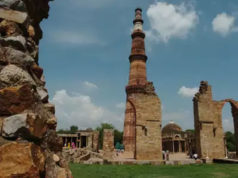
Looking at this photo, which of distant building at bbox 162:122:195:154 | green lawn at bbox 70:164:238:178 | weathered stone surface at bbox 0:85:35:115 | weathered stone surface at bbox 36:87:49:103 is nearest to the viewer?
weathered stone surface at bbox 0:85:35:115

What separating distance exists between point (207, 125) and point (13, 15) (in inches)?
586

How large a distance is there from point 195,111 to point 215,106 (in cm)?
167

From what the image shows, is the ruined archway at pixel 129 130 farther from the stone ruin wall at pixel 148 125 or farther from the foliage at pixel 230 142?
the foliage at pixel 230 142

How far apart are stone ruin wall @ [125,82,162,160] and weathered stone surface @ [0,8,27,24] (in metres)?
12.2

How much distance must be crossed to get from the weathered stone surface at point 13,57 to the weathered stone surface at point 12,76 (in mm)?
53

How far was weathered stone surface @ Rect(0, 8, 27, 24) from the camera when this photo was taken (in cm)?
175

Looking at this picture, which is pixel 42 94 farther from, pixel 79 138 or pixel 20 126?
pixel 79 138

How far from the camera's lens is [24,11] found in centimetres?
189

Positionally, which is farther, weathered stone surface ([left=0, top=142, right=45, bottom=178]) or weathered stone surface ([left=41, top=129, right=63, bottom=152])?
weathered stone surface ([left=41, top=129, right=63, bottom=152])

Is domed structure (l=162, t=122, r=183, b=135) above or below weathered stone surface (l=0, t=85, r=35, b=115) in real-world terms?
above

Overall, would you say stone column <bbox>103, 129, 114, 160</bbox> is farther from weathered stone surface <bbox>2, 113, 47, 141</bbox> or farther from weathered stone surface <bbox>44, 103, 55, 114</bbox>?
weathered stone surface <bbox>2, 113, 47, 141</bbox>

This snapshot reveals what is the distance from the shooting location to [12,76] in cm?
156

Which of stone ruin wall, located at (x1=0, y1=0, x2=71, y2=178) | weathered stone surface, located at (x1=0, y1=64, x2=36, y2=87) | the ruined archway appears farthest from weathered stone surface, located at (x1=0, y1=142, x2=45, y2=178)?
the ruined archway

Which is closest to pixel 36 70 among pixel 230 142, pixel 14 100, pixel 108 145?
pixel 14 100
